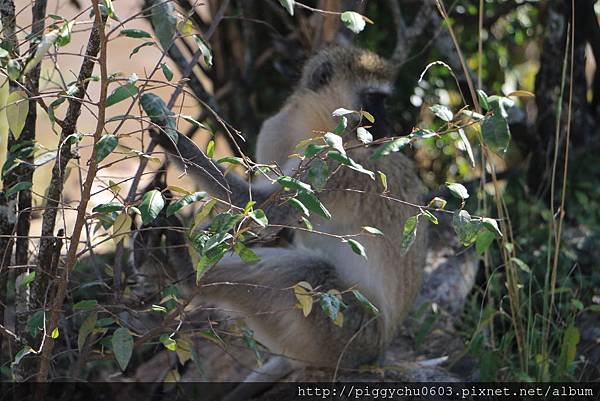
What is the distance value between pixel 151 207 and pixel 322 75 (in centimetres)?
244

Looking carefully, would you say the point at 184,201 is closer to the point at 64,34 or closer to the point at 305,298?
the point at 64,34

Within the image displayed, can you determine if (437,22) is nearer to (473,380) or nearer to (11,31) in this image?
(473,380)

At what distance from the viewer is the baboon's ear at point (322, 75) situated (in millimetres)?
4602

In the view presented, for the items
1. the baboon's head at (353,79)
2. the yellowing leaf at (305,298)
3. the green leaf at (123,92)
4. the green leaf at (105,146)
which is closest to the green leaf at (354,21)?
the green leaf at (123,92)

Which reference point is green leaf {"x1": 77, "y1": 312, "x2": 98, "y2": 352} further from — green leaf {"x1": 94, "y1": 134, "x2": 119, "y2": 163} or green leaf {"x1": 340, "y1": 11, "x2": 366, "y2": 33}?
green leaf {"x1": 340, "y1": 11, "x2": 366, "y2": 33}

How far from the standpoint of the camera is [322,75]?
15.1 feet

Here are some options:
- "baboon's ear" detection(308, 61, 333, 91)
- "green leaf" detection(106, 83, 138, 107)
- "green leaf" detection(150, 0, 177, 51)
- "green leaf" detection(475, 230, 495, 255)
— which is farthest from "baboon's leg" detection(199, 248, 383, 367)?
"green leaf" detection(150, 0, 177, 51)

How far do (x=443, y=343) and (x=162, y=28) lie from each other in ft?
9.94

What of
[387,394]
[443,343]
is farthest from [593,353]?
[387,394]

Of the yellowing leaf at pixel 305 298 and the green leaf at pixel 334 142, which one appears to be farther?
the yellowing leaf at pixel 305 298

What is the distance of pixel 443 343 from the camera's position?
4.79 metres

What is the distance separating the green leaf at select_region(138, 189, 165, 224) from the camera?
91.4 inches

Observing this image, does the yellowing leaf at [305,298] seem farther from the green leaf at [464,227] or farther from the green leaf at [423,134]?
the green leaf at [423,134]

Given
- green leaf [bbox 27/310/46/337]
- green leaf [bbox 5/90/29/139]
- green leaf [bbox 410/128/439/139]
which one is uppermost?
green leaf [bbox 5/90/29/139]
